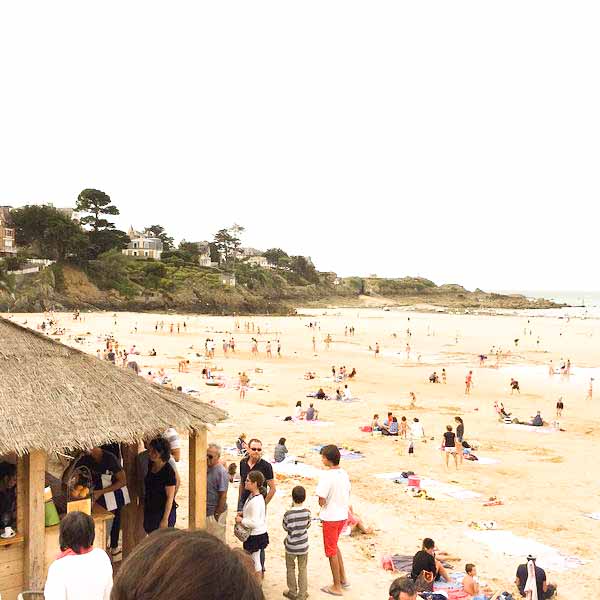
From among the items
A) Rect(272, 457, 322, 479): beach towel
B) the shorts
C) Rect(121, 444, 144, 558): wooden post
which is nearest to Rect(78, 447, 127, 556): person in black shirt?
Rect(121, 444, 144, 558): wooden post

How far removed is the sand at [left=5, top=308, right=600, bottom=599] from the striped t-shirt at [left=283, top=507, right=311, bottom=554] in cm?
88

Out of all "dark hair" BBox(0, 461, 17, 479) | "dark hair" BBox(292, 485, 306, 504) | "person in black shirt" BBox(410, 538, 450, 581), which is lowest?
"person in black shirt" BBox(410, 538, 450, 581)

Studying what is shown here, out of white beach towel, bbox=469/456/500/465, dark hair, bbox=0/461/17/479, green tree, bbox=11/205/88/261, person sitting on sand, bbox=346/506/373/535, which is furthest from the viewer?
green tree, bbox=11/205/88/261

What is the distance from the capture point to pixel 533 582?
7.68m

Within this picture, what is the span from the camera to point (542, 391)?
2892cm

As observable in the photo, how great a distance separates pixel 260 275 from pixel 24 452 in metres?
100

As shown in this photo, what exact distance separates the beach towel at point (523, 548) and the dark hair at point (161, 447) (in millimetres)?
5520

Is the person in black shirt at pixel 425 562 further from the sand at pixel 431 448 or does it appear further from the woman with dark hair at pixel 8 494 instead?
the woman with dark hair at pixel 8 494

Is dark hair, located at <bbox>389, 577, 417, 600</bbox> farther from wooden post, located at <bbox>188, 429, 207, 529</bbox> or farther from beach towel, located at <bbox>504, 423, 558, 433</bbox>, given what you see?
beach towel, located at <bbox>504, 423, 558, 433</bbox>

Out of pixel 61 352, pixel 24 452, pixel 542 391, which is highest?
pixel 61 352

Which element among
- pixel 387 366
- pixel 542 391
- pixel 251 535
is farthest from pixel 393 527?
pixel 387 366

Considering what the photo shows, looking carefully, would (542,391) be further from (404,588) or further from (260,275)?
(260,275)

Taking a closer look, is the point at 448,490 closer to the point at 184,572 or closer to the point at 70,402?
the point at 70,402

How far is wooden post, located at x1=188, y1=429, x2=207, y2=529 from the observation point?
728 centimetres
